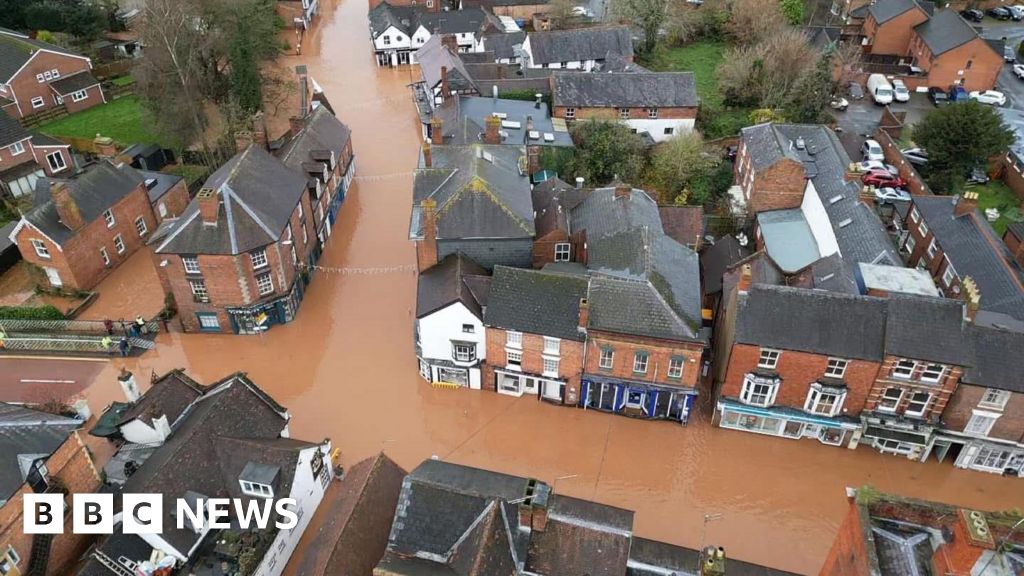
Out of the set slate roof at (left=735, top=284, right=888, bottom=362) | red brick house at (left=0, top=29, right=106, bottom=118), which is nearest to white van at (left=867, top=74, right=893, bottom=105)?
slate roof at (left=735, top=284, right=888, bottom=362)

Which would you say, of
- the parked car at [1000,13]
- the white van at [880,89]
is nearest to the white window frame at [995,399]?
the white van at [880,89]

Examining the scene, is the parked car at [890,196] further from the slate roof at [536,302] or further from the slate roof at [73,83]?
the slate roof at [73,83]

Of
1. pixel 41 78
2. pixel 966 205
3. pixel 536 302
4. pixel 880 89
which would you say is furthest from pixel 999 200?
pixel 41 78

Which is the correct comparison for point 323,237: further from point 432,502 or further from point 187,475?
point 432,502

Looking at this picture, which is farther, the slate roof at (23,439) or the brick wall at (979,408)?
the brick wall at (979,408)

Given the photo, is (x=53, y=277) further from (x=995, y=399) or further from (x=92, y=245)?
(x=995, y=399)

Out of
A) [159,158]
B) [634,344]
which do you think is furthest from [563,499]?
[159,158]
